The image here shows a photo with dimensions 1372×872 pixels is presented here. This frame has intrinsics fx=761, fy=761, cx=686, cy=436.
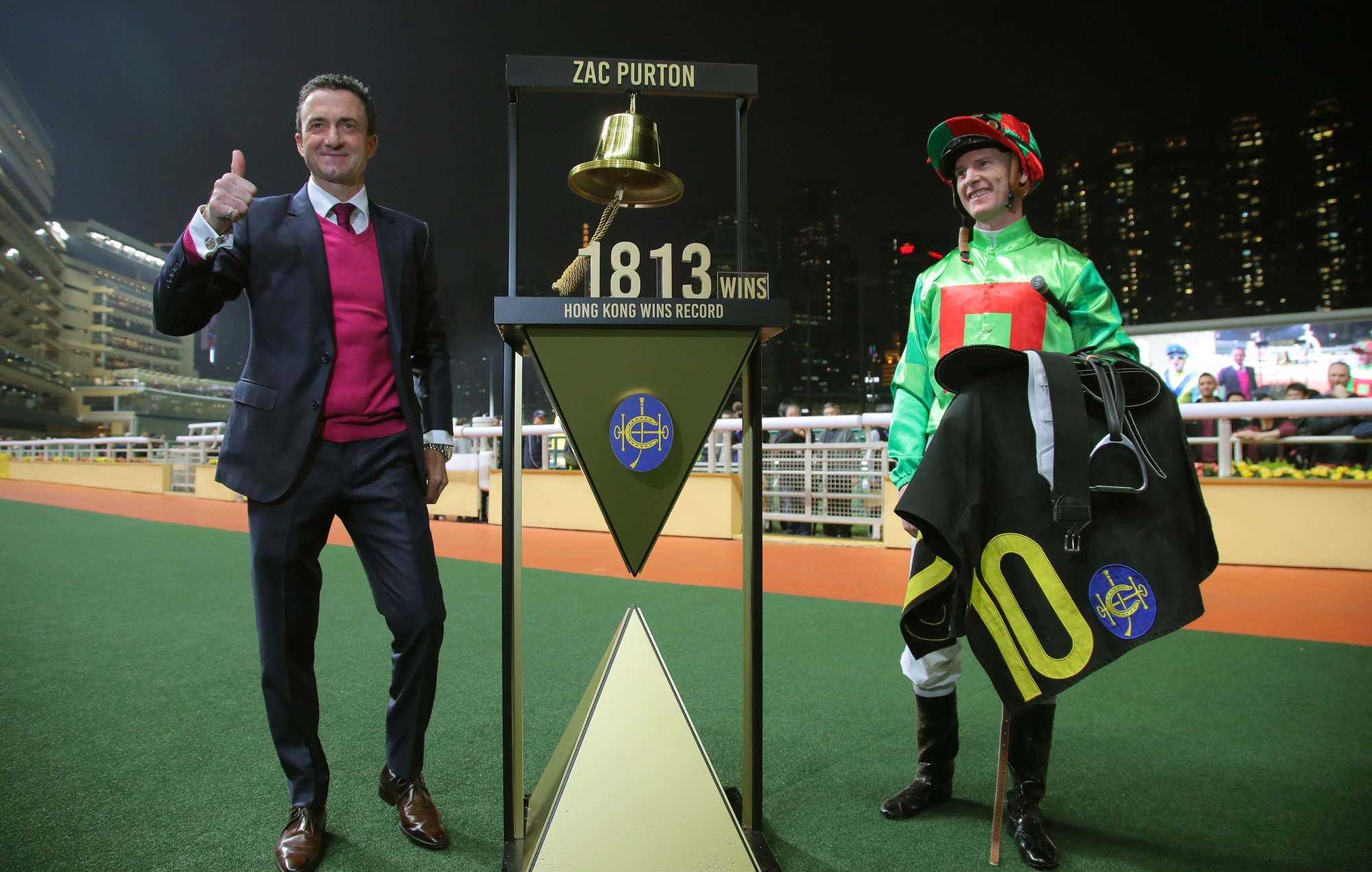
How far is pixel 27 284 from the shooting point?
174 feet

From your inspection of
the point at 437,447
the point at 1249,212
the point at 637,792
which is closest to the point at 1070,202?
the point at 1249,212

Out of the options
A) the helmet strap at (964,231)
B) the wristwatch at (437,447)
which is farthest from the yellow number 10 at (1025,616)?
the wristwatch at (437,447)

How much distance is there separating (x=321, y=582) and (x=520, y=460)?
0.62 meters

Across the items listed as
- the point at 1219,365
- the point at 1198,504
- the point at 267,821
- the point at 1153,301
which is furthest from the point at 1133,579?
the point at 1153,301

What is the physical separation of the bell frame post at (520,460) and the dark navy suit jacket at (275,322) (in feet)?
1.32

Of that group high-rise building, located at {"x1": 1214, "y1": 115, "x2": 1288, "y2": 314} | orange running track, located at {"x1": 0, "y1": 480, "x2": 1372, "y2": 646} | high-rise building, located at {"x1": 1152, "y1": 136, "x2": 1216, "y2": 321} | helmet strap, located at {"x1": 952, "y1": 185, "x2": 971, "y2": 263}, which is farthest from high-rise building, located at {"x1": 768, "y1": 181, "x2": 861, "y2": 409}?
helmet strap, located at {"x1": 952, "y1": 185, "x2": 971, "y2": 263}

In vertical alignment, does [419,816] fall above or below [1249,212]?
below

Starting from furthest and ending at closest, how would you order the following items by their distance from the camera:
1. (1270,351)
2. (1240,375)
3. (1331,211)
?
(1331,211)
(1240,375)
(1270,351)

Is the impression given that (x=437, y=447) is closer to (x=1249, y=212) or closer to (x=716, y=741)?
(x=716, y=741)

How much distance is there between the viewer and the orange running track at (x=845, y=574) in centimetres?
399

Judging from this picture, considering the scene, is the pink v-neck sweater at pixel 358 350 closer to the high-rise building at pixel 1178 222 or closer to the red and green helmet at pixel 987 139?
the red and green helmet at pixel 987 139

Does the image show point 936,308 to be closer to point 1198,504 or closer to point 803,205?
point 1198,504

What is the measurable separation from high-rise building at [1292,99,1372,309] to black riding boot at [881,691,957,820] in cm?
2425

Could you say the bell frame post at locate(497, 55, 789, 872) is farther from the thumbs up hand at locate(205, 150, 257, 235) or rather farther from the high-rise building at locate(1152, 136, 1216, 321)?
the high-rise building at locate(1152, 136, 1216, 321)
